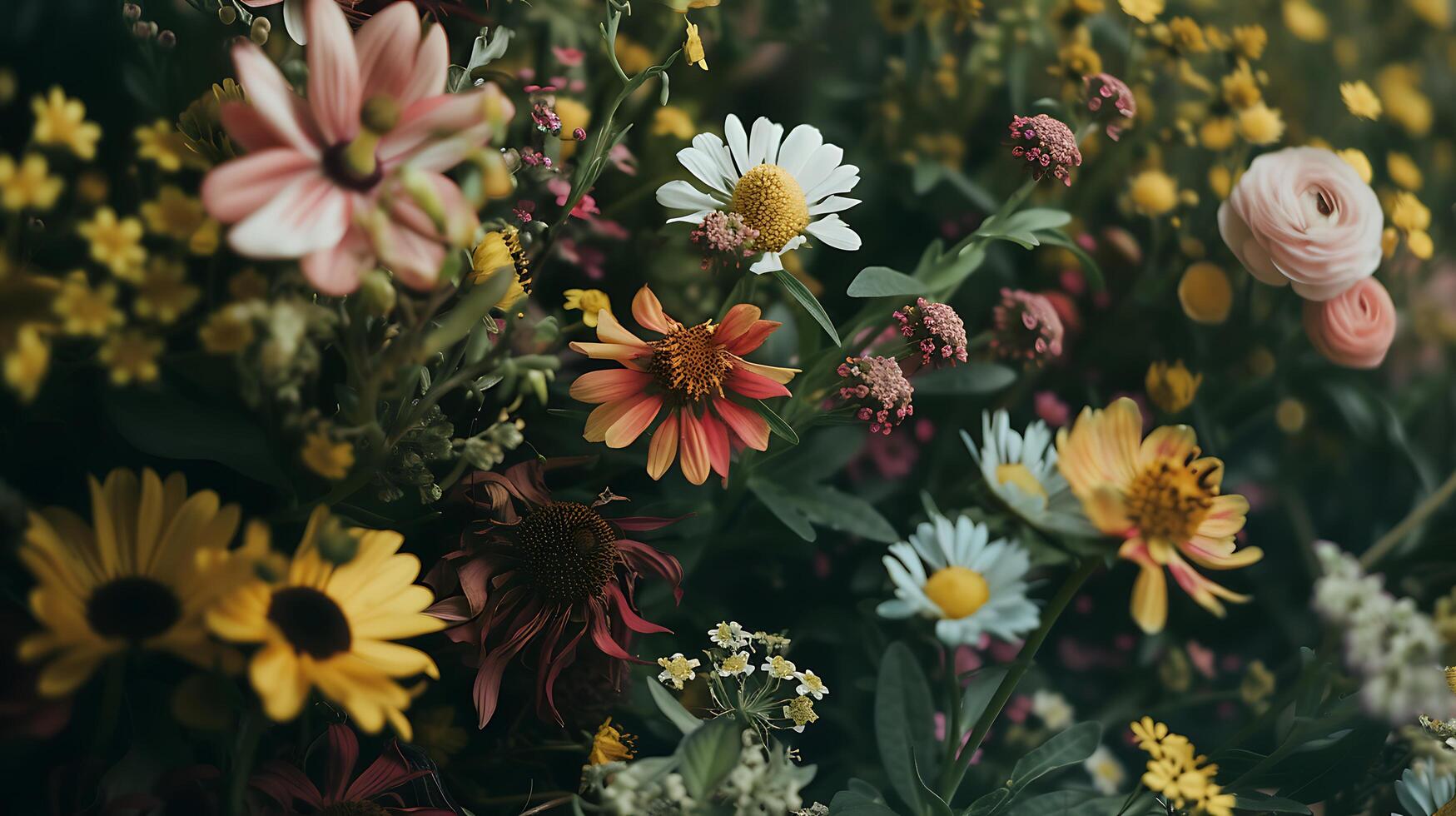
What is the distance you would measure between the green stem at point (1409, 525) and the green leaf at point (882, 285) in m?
0.51

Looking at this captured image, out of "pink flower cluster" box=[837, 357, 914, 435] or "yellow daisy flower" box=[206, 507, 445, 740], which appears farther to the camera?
"pink flower cluster" box=[837, 357, 914, 435]

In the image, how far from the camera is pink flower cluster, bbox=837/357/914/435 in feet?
1.81

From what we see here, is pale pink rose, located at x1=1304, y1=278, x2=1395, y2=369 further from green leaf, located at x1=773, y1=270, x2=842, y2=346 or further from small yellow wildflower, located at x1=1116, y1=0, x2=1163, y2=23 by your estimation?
green leaf, located at x1=773, y1=270, x2=842, y2=346

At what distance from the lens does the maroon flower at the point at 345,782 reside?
1.65 feet

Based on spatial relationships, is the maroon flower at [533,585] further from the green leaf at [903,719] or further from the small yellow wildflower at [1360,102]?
the small yellow wildflower at [1360,102]

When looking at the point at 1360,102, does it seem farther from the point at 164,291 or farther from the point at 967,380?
the point at 164,291

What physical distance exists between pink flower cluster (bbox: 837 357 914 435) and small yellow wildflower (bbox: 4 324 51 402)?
0.39 m

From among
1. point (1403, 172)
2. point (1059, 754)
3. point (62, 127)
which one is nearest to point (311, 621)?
point (62, 127)

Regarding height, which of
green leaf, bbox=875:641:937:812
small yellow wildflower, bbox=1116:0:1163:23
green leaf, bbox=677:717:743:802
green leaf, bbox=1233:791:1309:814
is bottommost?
green leaf, bbox=875:641:937:812

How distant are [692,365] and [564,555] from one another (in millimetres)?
134

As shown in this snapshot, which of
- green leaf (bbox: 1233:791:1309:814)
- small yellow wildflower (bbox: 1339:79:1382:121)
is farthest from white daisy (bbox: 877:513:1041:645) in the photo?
small yellow wildflower (bbox: 1339:79:1382:121)

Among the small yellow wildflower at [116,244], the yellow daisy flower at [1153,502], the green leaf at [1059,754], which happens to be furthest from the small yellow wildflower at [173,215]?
the green leaf at [1059,754]

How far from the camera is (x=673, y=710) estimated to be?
544 millimetres

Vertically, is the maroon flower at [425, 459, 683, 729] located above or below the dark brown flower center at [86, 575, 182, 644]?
below
